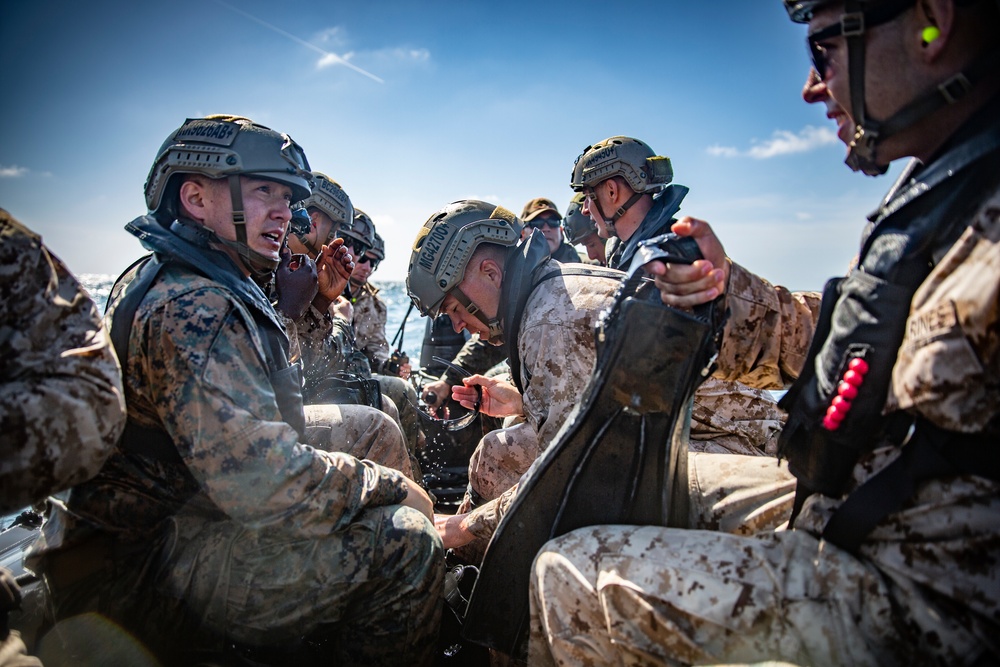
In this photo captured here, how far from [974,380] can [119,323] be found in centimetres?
316

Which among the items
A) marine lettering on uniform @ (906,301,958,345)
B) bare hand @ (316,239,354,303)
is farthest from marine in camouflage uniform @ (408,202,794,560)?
bare hand @ (316,239,354,303)

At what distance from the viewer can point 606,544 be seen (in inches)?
81.1

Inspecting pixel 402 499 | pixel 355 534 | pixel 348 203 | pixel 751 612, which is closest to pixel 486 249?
pixel 402 499

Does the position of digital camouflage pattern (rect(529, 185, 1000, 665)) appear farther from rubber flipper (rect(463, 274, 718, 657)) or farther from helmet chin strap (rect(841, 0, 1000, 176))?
A: helmet chin strap (rect(841, 0, 1000, 176))

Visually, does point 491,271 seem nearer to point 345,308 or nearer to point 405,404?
point 405,404

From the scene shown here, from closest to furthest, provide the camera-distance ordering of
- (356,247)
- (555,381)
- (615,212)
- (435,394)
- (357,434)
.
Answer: (555,381)
(357,434)
(615,212)
(435,394)
(356,247)

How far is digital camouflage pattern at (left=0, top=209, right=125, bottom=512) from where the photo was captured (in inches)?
68.7

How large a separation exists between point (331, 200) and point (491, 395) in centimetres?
375

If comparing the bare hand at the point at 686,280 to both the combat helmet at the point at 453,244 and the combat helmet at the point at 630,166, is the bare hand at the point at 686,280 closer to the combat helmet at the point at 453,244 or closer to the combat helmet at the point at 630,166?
the combat helmet at the point at 453,244

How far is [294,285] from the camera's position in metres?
5.35

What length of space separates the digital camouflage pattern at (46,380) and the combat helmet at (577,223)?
8.90 meters

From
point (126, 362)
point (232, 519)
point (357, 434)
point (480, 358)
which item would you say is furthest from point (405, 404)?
point (126, 362)

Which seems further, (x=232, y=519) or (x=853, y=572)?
(x=232, y=519)

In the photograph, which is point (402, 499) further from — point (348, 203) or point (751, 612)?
point (348, 203)
